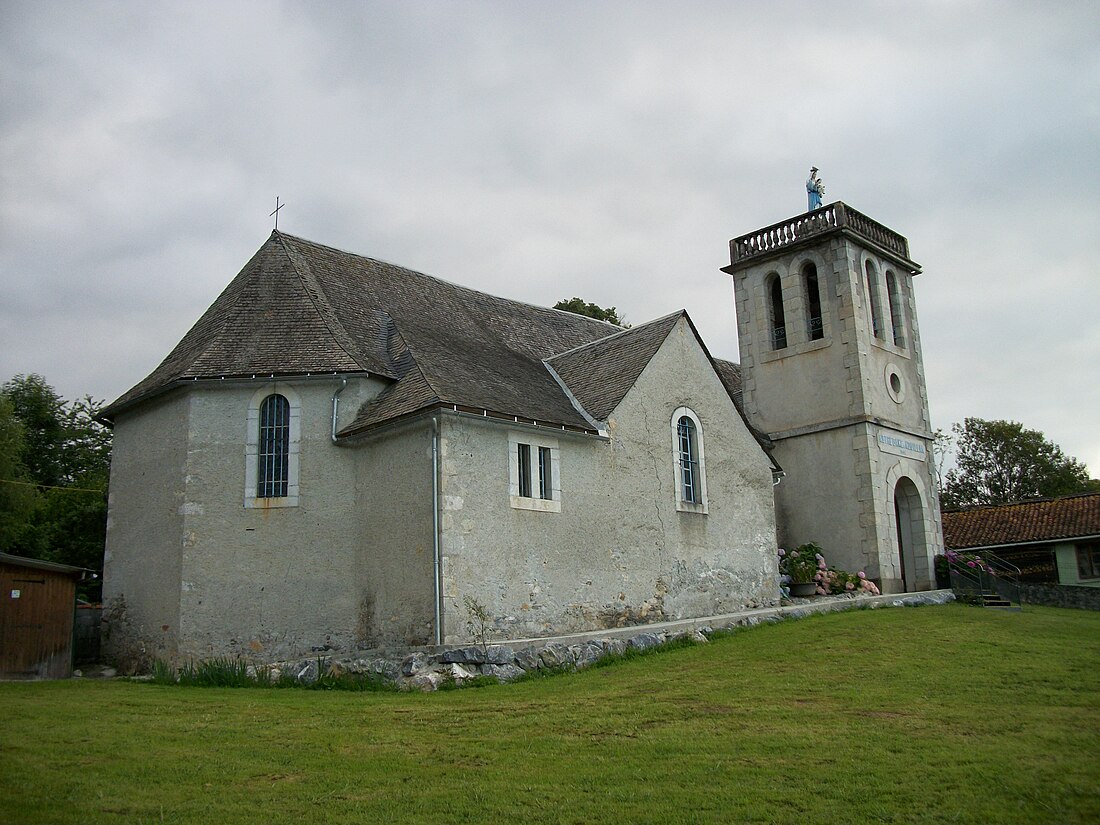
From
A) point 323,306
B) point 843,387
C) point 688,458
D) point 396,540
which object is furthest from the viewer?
point 843,387

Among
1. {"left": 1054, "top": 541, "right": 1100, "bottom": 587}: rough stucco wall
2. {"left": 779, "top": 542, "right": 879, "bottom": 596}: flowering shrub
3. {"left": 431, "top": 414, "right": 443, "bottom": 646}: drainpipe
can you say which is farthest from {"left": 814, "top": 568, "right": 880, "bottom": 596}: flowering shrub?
{"left": 431, "top": 414, "right": 443, "bottom": 646}: drainpipe

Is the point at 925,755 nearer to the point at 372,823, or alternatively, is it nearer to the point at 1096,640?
the point at 372,823

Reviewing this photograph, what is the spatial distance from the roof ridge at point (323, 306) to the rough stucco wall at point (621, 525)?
321cm

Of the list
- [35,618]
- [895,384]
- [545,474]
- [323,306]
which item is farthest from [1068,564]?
[35,618]

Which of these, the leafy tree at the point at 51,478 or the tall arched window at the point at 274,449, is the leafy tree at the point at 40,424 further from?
the tall arched window at the point at 274,449

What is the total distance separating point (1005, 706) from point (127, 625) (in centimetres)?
1583

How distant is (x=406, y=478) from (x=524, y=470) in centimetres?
234

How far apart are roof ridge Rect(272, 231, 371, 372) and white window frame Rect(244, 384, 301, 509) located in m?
1.38

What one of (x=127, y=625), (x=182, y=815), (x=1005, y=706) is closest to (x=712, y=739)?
(x=1005, y=706)

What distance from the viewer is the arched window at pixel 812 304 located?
90.8 ft

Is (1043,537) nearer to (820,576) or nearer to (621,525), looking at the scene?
(820,576)

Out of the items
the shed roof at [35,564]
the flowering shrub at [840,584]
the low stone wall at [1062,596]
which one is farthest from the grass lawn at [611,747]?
the low stone wall at [1062,596]

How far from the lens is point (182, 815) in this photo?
7.20 m

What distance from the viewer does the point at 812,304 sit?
28.0 meters
